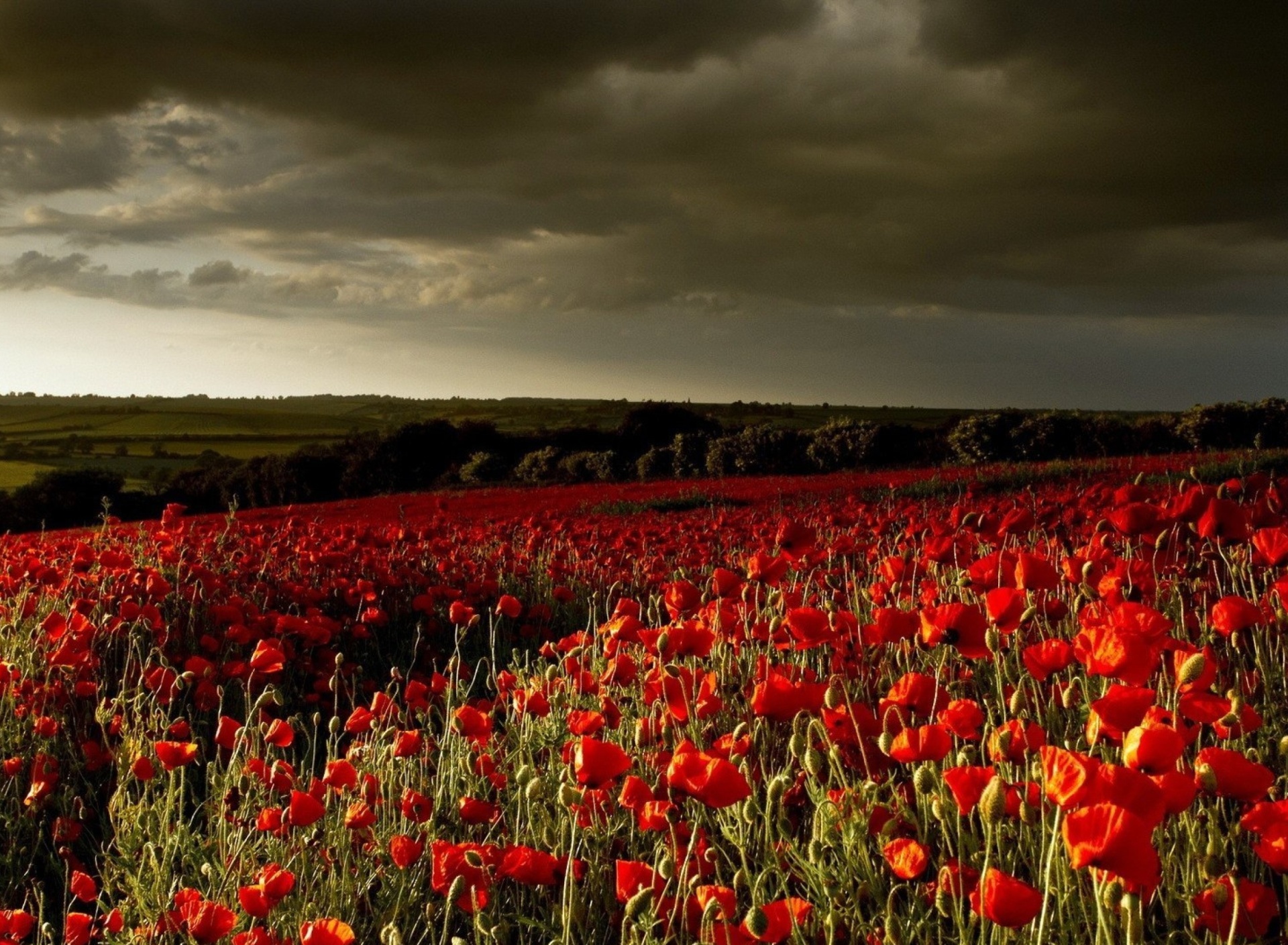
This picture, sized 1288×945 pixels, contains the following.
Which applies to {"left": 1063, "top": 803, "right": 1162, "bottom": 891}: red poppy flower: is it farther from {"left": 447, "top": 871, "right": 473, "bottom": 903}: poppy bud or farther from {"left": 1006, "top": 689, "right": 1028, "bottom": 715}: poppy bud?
{"left": 447, "top": 871, "right": 473, "bottom": 903}: poppy bud

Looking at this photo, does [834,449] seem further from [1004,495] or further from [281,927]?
[281,927]

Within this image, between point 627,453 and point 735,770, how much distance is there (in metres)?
33.9

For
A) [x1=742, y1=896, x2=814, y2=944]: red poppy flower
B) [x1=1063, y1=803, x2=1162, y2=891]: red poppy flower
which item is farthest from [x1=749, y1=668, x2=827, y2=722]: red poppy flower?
[x1=1063, y1=803, x2=1162, y2=891]: red poppy flower

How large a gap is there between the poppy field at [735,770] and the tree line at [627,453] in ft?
71.9

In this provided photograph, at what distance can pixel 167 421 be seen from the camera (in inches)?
3036

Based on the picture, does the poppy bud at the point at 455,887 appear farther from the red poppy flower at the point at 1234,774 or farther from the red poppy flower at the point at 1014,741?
the red poppy flower at the point at 1234,774

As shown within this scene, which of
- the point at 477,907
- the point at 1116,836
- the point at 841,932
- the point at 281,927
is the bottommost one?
the point at 281,927

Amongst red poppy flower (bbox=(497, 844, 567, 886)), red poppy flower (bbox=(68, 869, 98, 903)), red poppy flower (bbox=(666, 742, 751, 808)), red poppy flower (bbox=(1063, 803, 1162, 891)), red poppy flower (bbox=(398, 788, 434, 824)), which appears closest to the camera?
red poppy flower (bbox=(1063, 803, 1162, 891))

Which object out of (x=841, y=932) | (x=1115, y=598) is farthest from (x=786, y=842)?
(x=1115, y=598)

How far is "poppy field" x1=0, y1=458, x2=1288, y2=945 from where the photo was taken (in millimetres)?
1928

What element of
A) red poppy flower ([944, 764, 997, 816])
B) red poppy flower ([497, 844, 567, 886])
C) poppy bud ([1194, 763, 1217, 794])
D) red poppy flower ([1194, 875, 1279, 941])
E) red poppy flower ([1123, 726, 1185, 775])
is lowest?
red poppy flower ([497, 844, 567, 886])

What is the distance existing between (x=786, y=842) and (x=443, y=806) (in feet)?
4.25

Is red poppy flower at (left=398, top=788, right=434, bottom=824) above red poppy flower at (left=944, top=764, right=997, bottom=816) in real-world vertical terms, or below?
below

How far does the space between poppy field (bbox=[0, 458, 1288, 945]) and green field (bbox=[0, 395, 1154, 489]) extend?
34.0 metres
